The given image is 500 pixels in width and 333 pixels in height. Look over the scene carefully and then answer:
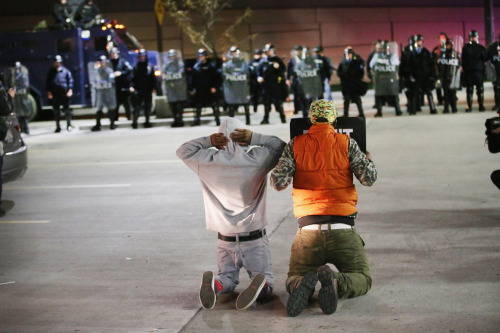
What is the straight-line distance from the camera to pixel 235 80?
821 inches

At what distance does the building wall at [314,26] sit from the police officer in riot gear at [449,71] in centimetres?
2083

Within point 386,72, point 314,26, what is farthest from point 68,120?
point 314,26

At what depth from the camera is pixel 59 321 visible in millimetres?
5816

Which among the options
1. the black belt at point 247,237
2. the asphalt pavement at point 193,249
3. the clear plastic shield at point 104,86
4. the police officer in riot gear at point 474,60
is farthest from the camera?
the clear plastic shield at point 104,86

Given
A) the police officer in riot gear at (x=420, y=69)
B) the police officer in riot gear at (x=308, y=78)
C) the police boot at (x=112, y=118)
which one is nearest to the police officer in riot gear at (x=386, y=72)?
the police officer in riot gear at (x=420, y=69)

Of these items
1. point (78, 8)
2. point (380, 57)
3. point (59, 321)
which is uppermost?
point (78, 8)


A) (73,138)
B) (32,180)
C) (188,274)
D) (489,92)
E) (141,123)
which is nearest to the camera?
(188,274)

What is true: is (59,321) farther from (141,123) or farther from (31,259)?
(141,123)

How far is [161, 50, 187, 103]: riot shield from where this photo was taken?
21781 millimetres

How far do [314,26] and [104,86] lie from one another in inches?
892

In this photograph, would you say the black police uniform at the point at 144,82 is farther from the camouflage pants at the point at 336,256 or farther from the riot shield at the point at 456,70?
the camouflage pants at the point at 336,256

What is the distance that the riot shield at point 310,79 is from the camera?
20969 mm

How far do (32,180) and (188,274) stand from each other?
705 centimetres

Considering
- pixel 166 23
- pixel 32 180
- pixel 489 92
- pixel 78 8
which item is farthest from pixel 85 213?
pixel 166 23
